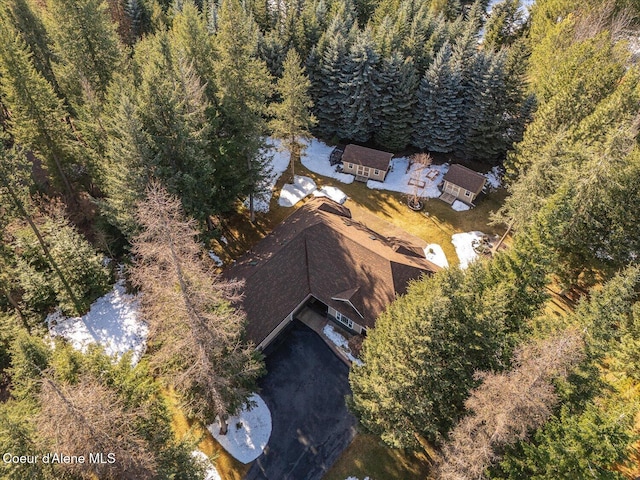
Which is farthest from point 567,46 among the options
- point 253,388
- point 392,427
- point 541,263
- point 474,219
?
point 253,388

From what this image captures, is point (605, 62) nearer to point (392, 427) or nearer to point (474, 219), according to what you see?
point (474, 219)

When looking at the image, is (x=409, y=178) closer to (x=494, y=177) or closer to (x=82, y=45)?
(x=494, y=177)

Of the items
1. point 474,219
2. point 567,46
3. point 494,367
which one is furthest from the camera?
point 567,46

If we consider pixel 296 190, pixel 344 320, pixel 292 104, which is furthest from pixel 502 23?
pixel 344 320

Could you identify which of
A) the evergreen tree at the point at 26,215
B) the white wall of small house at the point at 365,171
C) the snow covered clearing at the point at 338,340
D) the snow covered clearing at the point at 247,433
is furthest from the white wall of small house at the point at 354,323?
the white wall of small house at the point at 365,171

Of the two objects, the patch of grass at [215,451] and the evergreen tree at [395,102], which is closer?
the patch of grass at [215,451]

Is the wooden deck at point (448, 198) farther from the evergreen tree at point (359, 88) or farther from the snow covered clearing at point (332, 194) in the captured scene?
the evergreen tree at point (359, 88)
